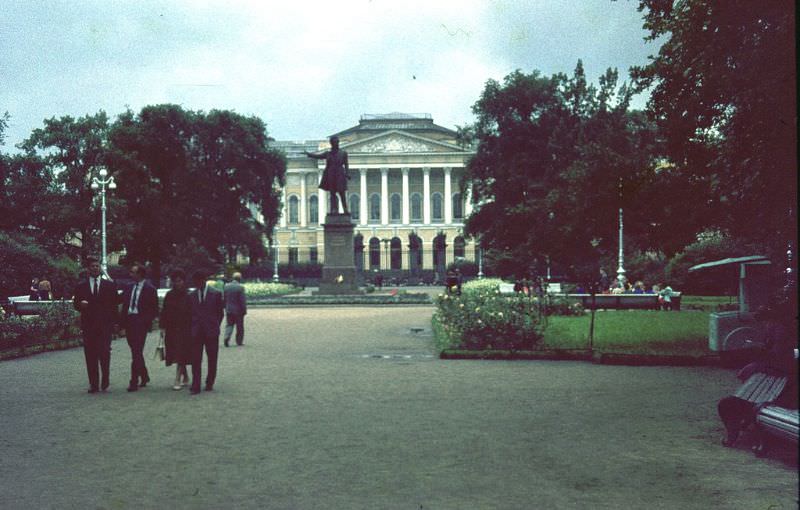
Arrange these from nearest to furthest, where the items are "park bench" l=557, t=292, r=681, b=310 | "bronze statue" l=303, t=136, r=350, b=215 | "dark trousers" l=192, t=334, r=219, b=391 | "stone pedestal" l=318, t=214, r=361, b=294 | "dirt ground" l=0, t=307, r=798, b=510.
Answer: "dirt ground" l=0, t=307, r=798, b=510
"dark trousers" l=192, t=334, r=219, b=391
"park bench" l=557, t=292, r=681, b=310
"stone pedestal" l=318, t=214, r=361, b=294
"bronze statue" l=303, t=136, r=350, b=215

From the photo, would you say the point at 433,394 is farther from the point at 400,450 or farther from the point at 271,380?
the point at 400,450

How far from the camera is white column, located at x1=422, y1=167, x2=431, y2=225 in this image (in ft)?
299

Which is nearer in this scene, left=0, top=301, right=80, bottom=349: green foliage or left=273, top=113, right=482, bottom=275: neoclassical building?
left=0, top=301, right=80, bottom=349: green foliage

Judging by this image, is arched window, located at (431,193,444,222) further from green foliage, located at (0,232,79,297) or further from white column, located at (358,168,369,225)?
green foliage, located at (0,232,79,297)

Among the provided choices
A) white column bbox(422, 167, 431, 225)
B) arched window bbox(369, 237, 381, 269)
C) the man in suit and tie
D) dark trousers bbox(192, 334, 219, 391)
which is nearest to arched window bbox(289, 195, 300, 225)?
arched window bbox(369, 237, 381, 269)

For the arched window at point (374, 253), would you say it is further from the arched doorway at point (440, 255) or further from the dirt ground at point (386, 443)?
the dirt ground at point (386, 443)

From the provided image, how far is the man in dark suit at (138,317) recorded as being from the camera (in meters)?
11.2

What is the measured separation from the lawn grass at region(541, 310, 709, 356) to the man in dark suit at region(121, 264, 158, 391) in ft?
22.8

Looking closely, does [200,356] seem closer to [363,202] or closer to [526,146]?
[526,146]

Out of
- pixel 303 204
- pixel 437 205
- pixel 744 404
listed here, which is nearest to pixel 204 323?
pixel 744 404

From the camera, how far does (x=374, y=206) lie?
309 ft

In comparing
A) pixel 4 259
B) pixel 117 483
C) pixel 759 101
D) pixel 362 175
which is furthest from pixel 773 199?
pixel 362 175

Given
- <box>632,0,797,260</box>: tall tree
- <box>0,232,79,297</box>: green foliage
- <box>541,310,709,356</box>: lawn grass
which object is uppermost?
<box>632,0,797,260</box>: tall tree

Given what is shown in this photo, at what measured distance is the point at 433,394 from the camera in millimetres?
10500
